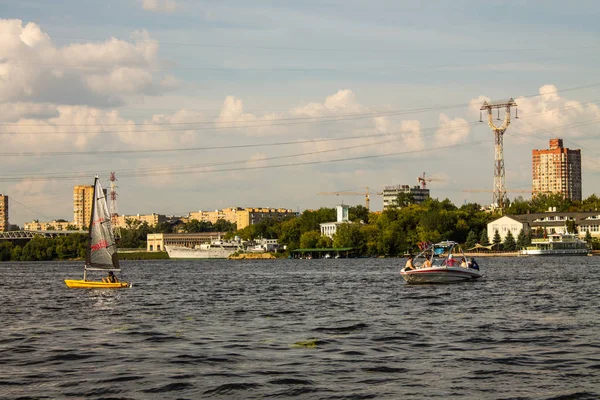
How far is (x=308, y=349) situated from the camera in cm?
3731

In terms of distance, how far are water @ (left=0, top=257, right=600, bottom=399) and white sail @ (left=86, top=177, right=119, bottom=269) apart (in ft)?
62.8

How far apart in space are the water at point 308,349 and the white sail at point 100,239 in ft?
62.8

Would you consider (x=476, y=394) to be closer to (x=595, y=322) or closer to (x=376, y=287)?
(x=595, y=322)

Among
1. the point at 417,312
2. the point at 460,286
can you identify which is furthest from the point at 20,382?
the point at 460,286

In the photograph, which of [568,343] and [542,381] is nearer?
[542,381]

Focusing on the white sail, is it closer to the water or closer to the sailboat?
the sailboat

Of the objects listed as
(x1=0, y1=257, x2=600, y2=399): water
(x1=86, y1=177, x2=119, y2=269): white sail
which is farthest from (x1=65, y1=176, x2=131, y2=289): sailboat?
(x1=0, y1=257, x2=600, y2=399): water

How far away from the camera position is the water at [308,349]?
28875 mm

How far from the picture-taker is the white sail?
85.9m

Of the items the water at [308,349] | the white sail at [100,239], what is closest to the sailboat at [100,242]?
the white sail at [100,239]

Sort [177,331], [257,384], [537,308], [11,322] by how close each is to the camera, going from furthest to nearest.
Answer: [537,308] → [11,322] → [177,331] → [257,384]

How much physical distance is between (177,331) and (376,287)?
43797 millimetres

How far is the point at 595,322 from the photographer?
155 ft

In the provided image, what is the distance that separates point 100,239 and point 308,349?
52.8 meters
